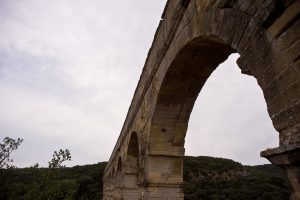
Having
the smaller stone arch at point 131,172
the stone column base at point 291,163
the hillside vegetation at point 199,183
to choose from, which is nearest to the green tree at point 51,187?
the hillside vegetation at point 199,183

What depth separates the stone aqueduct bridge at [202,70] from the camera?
204cm

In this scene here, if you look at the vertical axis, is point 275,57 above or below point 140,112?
below

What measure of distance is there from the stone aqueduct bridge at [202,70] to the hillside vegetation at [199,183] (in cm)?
544

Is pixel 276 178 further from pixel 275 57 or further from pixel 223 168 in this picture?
pixel 275 57

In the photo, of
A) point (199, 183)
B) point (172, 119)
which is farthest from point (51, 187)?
point (199, 183)

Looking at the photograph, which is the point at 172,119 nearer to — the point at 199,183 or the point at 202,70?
the point at 202,70

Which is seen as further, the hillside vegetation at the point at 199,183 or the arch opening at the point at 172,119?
the hillside vegetation at the point at 199,183

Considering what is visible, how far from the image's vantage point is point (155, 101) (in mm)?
6098

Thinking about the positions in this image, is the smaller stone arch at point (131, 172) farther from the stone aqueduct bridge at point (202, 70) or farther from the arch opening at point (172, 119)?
the arch opening at point (172, 119)

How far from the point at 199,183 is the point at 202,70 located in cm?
2464

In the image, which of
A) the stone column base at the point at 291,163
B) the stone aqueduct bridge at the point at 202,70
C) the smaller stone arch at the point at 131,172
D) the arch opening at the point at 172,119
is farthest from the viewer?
the smaller stone arch at the point at 131,172

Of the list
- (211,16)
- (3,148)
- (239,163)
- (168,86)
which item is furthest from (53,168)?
(239,163)

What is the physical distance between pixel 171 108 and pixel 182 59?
1414mm

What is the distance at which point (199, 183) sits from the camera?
28078 millimetres
